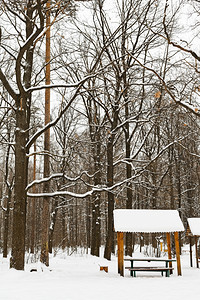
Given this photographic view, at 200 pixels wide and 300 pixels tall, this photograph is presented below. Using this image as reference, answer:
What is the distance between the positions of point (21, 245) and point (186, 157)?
19.9m

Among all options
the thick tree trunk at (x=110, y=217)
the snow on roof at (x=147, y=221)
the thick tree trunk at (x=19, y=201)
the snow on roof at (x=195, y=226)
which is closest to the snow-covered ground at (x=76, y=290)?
the thick tree trunk at (x=19, y=201)

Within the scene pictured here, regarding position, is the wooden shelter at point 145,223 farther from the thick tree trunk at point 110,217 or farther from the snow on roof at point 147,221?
the thick tree trunk at point 110,217

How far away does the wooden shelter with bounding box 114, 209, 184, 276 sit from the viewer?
10.7m

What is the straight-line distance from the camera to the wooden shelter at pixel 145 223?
35.0 feet

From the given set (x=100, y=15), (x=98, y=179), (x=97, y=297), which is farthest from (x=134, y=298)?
(x=100, y=15)

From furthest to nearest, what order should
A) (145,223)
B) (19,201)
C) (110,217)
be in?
(110,217) → (145,223) → (19,201)

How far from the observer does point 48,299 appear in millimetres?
5758

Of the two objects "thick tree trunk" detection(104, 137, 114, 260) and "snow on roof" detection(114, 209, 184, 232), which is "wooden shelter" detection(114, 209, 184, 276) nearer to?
"snow on roof" detection(114, 209, 184, 232)

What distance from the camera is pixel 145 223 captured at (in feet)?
36.5

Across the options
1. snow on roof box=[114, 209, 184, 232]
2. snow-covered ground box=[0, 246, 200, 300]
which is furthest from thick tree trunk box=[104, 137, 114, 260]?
snow-covered ground box=[0, 246, 200, 300]

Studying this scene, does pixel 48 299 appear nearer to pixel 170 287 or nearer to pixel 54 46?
pixel 170 287

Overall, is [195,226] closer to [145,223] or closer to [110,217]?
[145,223]

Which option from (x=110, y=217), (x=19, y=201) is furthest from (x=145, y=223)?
(x=19, y=201)

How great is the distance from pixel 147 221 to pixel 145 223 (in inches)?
5.4
